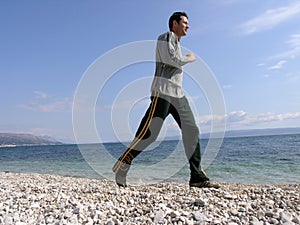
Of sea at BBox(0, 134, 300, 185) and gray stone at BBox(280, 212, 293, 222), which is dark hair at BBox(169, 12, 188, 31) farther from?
gray stone at BBox(280, 212, 293, 222)

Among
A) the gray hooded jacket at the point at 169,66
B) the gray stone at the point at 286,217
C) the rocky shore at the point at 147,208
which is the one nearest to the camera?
the gray stone at the point at 286,217

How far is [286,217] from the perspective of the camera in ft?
8.73

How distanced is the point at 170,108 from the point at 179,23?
131 centimetres

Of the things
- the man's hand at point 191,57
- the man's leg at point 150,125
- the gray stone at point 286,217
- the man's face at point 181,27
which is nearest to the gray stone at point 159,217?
the gray stone at point 286,217

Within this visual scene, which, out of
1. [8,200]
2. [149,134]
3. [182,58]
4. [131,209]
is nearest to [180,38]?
[182,58]

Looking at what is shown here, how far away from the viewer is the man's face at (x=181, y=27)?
4488mm

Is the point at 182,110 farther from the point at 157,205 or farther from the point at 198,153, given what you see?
the point at 157,205

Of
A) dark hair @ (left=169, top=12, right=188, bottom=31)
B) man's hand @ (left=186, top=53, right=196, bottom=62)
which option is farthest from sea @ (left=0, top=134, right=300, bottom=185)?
dark hair @ (left=169, top=12, right=188, bottom=31)

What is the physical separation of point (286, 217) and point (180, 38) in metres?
2.93

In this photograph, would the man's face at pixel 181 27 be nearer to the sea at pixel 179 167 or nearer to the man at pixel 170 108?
the man at pixel 170 108

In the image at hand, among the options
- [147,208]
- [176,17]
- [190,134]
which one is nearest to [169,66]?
[176,17]

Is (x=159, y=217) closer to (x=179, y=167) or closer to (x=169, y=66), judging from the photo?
(x=169, y=66)

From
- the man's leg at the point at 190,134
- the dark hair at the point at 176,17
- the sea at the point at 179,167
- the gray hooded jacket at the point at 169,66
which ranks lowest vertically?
the sea at the point at 179,167

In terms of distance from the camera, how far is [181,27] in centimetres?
449
